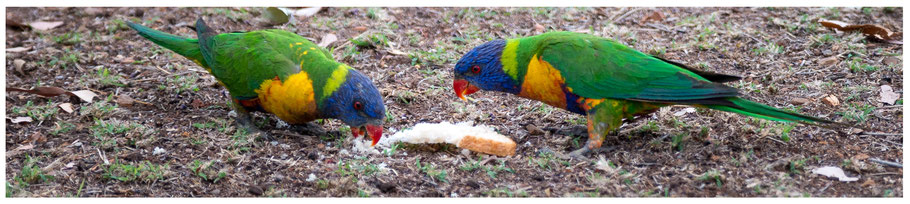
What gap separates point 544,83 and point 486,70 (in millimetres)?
374

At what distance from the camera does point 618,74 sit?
160 inches

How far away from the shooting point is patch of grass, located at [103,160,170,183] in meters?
3.90

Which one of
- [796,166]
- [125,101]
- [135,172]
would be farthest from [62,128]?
[796,166]

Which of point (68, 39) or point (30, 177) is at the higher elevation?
point (68, 39)

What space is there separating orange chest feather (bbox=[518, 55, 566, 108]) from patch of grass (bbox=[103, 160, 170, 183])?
6.83ft

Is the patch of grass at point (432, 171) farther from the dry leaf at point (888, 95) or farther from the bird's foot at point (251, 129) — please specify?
the dry leaf at point (888, 95)

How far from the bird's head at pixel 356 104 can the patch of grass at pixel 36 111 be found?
1.98m

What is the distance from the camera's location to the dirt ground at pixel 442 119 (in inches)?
151

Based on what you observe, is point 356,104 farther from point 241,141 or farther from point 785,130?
point 785,130

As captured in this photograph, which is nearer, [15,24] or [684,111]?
[684,111]

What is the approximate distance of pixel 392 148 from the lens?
4324mm

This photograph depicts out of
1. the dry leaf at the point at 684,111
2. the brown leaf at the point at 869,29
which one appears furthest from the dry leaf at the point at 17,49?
the brown leaf at the point at 869,29

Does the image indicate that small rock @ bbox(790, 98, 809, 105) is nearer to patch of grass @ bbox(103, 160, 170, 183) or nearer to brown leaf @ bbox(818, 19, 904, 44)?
brown leaf @ bbox(818, 19, 904, 44)

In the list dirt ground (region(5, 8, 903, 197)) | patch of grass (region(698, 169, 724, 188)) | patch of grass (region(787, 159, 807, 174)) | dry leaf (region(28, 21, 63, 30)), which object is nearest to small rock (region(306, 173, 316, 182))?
dirt ground (region(5, 8, 903, 197))
